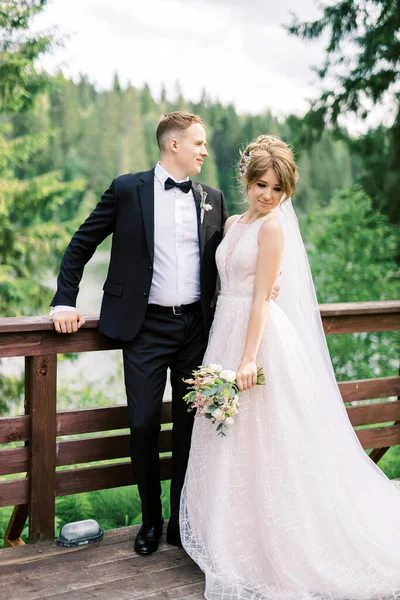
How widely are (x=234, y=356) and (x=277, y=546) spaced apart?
719 mm

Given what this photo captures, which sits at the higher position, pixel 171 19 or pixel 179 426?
pixel 171 19

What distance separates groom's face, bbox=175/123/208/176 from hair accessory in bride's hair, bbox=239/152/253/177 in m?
0.22

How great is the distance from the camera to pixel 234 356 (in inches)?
112

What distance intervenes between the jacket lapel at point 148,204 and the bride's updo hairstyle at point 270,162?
41 cm

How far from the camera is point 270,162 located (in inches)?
→ 108

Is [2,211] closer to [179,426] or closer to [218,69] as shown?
[179,426]

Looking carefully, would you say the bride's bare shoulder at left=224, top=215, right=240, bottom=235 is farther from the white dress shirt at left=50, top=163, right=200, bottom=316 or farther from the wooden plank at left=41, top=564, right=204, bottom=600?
the wooden plank at left=41, top=564, right=204, bottom=600

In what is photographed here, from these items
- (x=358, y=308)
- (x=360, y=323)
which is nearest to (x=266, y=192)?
(x=358, y=308)

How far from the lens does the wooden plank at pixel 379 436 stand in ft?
12.4

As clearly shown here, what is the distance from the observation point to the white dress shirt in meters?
2.99

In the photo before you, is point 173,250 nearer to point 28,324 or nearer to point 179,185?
point 179,185

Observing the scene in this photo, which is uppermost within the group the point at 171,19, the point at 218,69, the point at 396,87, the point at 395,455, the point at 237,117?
the point at 171,19

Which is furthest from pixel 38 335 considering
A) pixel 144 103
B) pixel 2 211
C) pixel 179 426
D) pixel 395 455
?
pixel 144 103

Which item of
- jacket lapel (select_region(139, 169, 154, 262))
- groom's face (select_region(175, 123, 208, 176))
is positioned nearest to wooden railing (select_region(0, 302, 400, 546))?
jacket lapel (select_region(139, 169, 154, 262))
